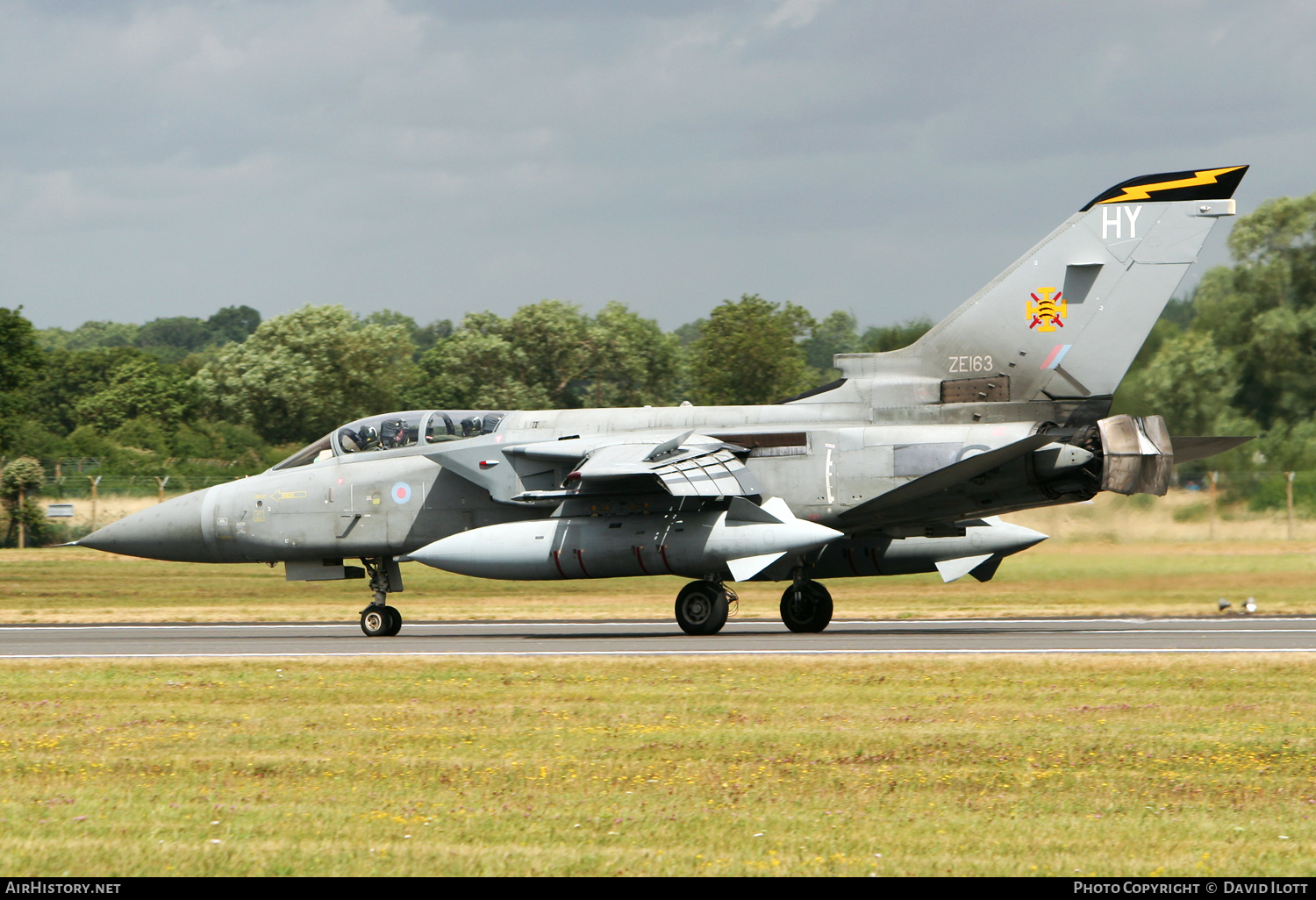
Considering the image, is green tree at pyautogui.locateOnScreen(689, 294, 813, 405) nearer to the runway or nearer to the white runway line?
the runway

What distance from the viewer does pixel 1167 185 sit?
18547 mm

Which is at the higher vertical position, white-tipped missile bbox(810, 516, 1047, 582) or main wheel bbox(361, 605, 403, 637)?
white-tipped missile bbox(810, 516, 1047, 582)

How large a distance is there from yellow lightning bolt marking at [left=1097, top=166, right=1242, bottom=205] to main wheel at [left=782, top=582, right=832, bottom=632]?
6994mm

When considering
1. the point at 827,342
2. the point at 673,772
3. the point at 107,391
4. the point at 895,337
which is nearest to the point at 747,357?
the point at 895,337

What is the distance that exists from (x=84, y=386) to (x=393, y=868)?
9160 cm

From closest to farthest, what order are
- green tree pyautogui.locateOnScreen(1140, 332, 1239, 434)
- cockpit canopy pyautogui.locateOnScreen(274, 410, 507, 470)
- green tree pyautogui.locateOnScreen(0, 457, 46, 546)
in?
cockpit canopy pyautogui.locateOnScreen(274, 410, 507, 470), green tree pyautogui.locateOnScreen(1140, 332, 1239, 434), green tree pyautogui.locateOnScreen(0, 457, 46, 546)

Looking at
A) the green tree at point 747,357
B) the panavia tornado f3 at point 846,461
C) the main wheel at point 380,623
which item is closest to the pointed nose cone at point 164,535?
the panavia tornado f3 at point 846,461

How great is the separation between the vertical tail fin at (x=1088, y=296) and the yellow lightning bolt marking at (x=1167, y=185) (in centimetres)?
1

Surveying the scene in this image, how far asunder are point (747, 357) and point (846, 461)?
3088cm

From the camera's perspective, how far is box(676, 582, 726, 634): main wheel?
19.7 meters

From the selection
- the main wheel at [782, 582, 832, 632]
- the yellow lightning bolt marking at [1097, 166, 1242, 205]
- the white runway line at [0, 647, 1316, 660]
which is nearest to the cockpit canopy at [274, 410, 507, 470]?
the white runway line at [0, 647, 1316, 660]

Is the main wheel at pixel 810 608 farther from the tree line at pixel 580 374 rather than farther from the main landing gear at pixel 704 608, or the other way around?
the tree line at pixel 580 374

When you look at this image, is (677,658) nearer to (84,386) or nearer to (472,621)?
(472,621)

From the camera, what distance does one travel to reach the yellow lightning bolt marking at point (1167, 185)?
18266 mm
